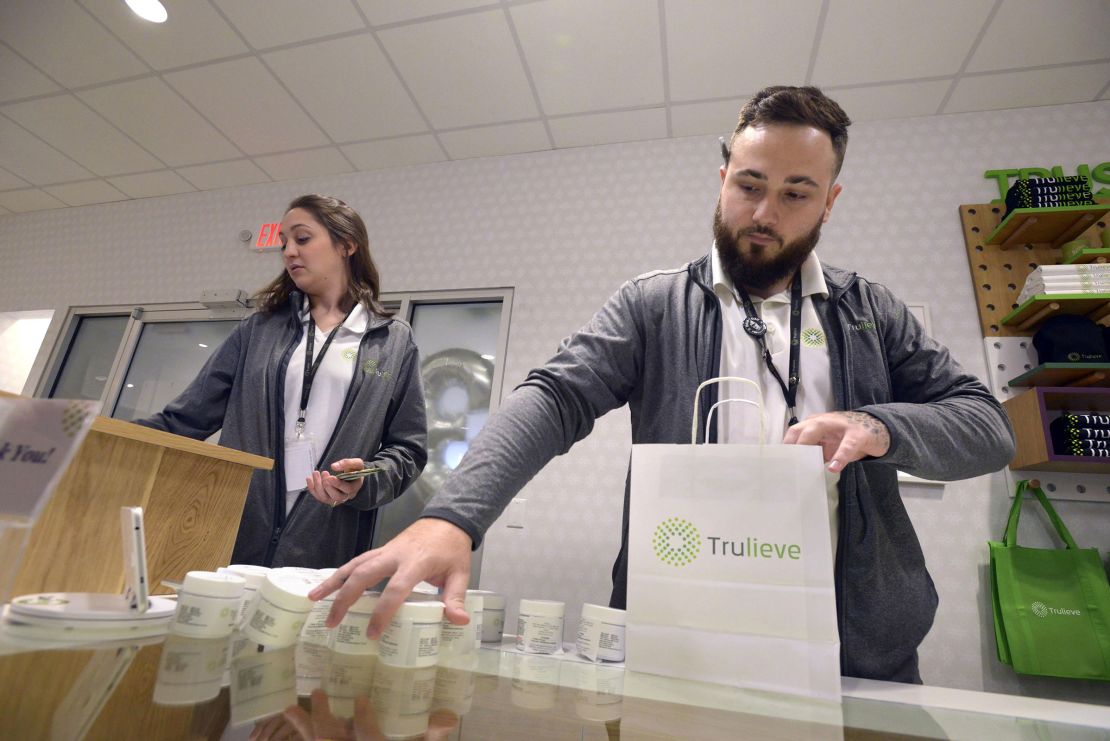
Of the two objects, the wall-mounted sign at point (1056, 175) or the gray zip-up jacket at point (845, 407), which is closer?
the gray zip-up jacket at point (845, 407)

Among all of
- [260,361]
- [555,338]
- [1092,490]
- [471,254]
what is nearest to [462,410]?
[555,338]

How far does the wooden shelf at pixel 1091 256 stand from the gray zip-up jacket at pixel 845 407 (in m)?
1.62

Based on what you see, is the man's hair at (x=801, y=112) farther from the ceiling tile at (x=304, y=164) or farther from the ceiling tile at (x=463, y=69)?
the ceiling tile at (x=304, y=164)

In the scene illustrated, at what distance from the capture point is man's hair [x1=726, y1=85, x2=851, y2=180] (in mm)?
1104

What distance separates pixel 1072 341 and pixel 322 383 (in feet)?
8.55

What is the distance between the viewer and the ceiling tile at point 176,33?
2.65m

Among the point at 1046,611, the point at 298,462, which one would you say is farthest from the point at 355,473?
the point at 1046,611

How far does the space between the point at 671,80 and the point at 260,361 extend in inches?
88.9

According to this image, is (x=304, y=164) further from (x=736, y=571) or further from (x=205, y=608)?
(x=736, y=571)

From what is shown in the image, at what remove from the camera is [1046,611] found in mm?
1952

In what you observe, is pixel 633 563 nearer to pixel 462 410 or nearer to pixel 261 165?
pixel 462 410

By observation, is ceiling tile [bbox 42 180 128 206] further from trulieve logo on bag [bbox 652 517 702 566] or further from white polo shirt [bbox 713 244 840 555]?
trulieve logo on bag [bbox 652 517 702 566]

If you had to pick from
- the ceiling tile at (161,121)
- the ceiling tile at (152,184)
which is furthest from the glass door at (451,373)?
the ceiling tile at (152,184)

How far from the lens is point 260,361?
1591 millimetres
